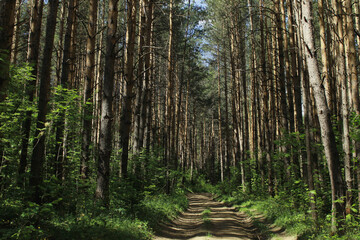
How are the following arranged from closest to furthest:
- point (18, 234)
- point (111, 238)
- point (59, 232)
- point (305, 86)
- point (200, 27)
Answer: point (18, 234) → point (59, 232) → point (111, 238) → point (305, 86) → point (200, 27)

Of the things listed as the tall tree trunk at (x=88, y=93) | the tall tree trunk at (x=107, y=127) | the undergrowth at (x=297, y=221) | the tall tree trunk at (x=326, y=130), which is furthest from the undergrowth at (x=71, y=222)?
the tall tree trunk at (x=326, y=130)

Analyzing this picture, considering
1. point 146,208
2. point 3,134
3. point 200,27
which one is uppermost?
point 200,27

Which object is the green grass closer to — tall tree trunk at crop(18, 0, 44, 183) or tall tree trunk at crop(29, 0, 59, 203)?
tall tree trunk at crop(29, 0, 59, 203)

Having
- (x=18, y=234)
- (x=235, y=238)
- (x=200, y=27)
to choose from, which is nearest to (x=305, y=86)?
(x=235, y=238)

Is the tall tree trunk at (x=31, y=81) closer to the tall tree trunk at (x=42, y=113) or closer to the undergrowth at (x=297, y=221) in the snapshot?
the tall tree trunk at (x=42, y=113)

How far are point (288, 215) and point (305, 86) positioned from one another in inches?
166

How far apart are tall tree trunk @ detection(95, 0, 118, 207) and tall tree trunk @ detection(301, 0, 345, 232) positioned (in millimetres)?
4591

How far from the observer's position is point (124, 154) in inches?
352

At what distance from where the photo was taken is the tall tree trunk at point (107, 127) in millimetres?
6656

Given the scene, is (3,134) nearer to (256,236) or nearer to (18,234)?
(18,234)

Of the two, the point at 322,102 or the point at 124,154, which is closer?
the point at 322,102

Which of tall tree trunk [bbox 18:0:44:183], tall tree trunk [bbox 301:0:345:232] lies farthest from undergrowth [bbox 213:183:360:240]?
tall tree trunk [bbox 18:0:44:183]

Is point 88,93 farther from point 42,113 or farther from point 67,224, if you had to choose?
point 67,224

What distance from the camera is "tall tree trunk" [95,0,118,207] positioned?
6656 millimetres
